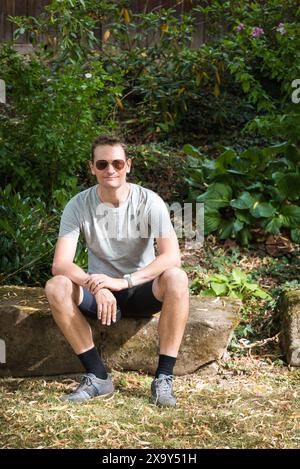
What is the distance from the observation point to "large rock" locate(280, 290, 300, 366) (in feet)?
15.7

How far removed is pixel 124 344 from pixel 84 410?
2.59 ft

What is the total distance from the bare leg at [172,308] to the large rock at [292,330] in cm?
95

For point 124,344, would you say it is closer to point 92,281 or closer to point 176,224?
point 92,281

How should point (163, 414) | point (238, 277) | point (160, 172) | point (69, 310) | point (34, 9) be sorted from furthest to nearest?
1. point (34, 9)
2. point (160, 172)
3. point (238, 277)
4. point (69, 310)
5. point (163, 414)

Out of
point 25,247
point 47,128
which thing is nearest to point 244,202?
point 47,128

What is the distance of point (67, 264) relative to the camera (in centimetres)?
424

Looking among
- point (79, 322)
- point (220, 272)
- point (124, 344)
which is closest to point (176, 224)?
point (220, 272)

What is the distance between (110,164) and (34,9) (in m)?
6.45

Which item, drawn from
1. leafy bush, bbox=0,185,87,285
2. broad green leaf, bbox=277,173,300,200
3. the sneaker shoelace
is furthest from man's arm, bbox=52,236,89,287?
broad green leaf, bbox=277,173,300,200

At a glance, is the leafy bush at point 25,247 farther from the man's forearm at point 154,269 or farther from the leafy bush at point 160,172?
the leafy bush at point 160,172

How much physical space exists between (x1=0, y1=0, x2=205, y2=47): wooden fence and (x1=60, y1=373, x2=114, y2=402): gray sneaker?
6.49 metres

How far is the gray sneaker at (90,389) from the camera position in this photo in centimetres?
412

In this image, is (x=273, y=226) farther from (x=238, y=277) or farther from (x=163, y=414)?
(x=163, y=414)

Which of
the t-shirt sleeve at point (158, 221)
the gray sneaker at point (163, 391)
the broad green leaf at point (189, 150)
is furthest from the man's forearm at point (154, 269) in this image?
the broad green leaf at point (189, 150)
